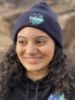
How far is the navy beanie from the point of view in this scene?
2594 mm

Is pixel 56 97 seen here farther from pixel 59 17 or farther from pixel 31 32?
pixel 59 17

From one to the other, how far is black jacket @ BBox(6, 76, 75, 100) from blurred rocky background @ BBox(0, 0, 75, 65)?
487 centimetres

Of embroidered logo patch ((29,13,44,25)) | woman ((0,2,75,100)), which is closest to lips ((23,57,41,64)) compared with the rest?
woman ((0,2,75,100))

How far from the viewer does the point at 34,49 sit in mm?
2512

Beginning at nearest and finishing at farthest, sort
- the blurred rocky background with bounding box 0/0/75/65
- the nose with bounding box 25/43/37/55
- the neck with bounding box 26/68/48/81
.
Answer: the nose with bounding box 25/43/37/55
the neck with bounding box 26/68/48/81
the blurred rocky background with bounding box 0/0/75/65

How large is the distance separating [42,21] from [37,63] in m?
0.27

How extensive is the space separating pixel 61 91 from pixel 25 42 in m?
0.37

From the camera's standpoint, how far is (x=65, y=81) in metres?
2.63

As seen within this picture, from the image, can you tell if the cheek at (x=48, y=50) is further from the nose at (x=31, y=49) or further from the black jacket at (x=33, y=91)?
the black jacket at (x=33, y=91)

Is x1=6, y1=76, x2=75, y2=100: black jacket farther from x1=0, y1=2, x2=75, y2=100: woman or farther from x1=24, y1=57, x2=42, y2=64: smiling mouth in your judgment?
x1=24, y1=57, x2=42, y2=64: smiling mouth

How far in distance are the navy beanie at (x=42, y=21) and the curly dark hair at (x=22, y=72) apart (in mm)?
95

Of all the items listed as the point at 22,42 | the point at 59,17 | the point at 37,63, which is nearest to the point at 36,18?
the point at 22,42

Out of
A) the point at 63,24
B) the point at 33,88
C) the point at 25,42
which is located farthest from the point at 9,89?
the point at 63,24

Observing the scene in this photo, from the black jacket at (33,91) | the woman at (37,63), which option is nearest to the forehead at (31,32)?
the woman at (37,63)
